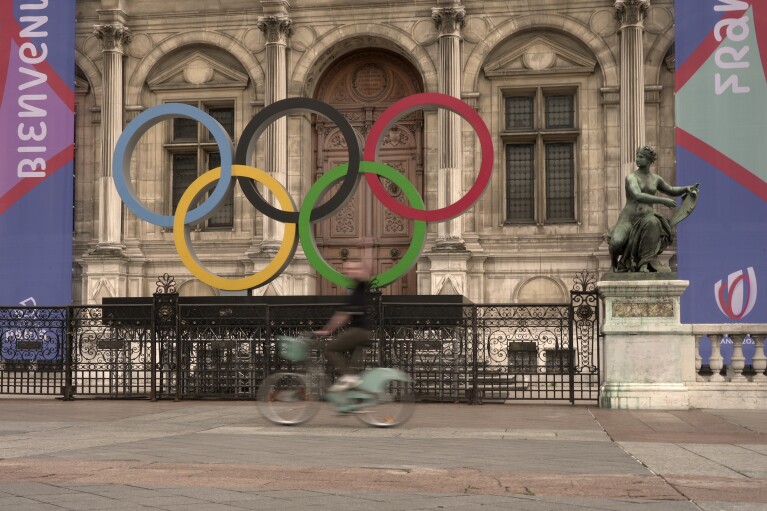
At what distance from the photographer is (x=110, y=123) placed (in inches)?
1282

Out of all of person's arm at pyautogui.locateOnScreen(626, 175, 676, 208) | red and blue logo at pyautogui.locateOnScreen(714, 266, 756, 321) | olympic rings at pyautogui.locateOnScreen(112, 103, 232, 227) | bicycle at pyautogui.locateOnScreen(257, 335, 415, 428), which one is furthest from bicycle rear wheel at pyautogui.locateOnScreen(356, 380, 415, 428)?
red and blue logo at pyautogui.locateOnScreen(714, 266, 756, 321)

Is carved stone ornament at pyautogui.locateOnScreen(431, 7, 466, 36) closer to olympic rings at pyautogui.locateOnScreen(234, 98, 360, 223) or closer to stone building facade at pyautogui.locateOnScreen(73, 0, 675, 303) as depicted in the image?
stone building facade at pyautogui.locateOnScreen(73, 0, 675, 303)

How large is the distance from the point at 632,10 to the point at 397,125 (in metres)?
7.41

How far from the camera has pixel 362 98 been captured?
3388cm

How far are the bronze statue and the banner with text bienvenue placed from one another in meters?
17.4

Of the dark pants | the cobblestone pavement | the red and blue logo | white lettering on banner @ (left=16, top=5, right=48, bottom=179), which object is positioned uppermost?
white lettering on banner @ (left=16, top=5, right=48, bottom=179)

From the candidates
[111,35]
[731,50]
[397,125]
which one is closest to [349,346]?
[731,50]

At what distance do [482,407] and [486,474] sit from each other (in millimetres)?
10119

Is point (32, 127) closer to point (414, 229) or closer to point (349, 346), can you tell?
point (414, 229)

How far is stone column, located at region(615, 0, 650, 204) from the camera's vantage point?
30312mm

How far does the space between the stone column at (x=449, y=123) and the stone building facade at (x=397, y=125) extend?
0.14 ft

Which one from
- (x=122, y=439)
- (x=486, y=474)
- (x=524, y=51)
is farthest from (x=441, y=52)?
(x=486, y=474)

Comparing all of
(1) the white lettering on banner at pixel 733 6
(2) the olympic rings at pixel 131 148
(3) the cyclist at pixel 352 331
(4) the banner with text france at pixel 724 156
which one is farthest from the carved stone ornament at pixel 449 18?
(3) the cyclist at pixel 352 331

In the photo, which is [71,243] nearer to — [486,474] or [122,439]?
[122,439]
